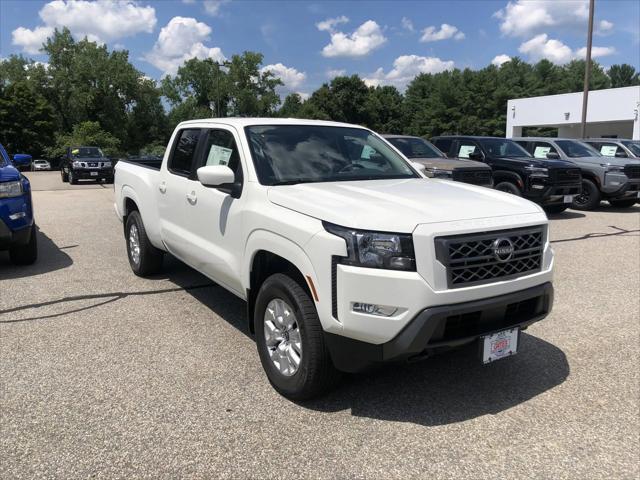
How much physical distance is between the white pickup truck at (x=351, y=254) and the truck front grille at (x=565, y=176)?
8445 millimetres

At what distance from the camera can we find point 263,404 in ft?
11.3

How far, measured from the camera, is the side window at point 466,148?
12.8 meters

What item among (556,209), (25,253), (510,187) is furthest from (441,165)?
(25,253)

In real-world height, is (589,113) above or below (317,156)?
above

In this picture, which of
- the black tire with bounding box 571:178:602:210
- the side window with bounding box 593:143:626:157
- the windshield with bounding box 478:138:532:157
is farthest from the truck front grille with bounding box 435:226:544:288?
the side window with bounding box 593:143:626:157

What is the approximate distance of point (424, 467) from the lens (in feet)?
9.18

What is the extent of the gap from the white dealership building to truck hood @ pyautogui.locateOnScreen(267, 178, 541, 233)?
121ft

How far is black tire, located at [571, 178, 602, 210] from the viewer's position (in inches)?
531

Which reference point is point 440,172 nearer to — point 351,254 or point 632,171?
point 632,171

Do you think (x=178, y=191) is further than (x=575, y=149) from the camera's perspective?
No

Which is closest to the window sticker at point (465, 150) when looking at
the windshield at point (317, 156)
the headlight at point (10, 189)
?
the windshield at point (317, 156)

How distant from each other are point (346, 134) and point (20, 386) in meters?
3.17

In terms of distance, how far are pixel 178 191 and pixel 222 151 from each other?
2.65 feet

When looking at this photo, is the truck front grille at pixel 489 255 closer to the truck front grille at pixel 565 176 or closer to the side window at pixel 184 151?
the side window at pixel 184 151
